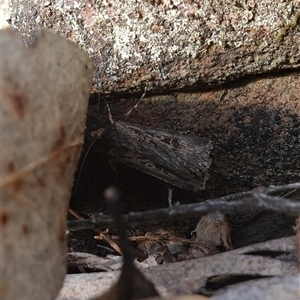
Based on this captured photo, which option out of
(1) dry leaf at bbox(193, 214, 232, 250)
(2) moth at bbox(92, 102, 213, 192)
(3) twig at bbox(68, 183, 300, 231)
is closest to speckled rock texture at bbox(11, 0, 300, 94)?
(2) moth at bbox(92, 102, 213, 192)

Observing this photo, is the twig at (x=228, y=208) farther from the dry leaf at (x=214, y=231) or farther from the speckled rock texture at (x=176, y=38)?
the speckled rock texture at (x=176, y=38)

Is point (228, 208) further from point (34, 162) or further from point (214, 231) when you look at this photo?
point (214, 231)

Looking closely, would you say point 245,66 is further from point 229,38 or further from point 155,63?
point 155,63

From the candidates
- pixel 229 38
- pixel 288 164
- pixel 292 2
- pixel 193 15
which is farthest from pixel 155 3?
pixel 288 164

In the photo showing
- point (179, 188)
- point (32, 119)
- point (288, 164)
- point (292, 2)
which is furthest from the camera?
point (179, 188)

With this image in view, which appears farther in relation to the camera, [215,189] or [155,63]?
[215,189]

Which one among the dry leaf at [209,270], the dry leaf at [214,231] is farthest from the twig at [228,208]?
the dry leaf at [214,231]
